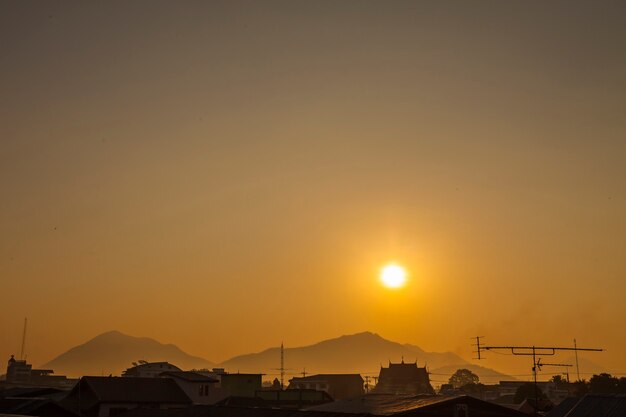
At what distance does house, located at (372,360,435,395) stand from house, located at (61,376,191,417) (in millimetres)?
107868

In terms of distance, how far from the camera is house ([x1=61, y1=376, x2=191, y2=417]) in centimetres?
6431

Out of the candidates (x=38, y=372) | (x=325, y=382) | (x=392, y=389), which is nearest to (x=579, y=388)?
(x=325, y=382)

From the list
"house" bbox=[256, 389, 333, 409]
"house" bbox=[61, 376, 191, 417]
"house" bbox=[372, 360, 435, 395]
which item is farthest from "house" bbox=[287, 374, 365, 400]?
"house" bbox=[61, 376, 191, 417]

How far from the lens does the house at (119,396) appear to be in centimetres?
6431

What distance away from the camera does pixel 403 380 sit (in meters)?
174

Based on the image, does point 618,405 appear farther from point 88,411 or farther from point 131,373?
point 131,373

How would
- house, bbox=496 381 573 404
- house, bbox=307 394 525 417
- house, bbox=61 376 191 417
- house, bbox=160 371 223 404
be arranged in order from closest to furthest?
1. house, bbox=307 394 525 417
2. house, bbox=61 376 191 417
3. house, bbox=160 371 223 404
4. house, bbox=496 381 573 404

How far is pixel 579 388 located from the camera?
10856 cm

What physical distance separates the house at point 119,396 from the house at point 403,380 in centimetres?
10787

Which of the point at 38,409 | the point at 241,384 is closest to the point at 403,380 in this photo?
the point at 241,384

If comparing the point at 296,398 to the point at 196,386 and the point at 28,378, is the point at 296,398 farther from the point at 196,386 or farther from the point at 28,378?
the point at 28,378

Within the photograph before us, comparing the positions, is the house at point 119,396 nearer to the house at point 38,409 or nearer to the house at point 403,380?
the house at point 38,409

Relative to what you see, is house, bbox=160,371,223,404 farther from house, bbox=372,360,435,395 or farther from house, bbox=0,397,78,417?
house, bbox=372,360,435,395

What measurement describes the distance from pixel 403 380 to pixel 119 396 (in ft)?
399
